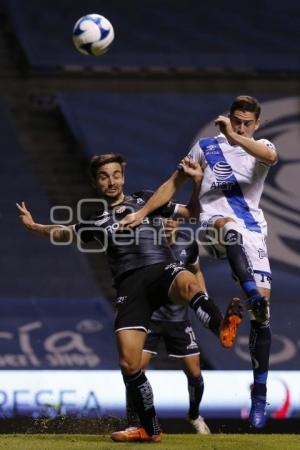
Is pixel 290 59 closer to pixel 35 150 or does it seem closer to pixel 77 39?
pixel 35 150

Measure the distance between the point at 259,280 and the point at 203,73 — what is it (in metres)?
8.70

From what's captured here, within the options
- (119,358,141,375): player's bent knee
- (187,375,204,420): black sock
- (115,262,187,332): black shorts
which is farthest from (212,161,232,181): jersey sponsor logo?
(187,375,204,420): black sock

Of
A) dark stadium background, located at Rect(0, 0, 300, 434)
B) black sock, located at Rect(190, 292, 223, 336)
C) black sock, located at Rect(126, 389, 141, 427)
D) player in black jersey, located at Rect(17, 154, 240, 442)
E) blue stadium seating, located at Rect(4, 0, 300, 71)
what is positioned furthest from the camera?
blue stadium seating, located at Rect(4, 0, 300, 71)

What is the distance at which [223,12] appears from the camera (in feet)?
52.7

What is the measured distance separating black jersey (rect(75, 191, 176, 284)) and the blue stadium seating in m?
8.27

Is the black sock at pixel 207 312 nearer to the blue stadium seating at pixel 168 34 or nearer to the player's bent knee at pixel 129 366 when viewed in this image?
the player's bent knee at pixel 129 366

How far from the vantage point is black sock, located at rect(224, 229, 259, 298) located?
22.9 ft

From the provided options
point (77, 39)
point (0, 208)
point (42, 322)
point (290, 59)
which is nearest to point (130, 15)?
point (290, 59)

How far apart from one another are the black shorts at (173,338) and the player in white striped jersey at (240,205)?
2038 mm

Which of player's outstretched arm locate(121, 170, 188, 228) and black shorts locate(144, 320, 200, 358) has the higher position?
player's outstretched arm locate(121, 170, 188, 228)

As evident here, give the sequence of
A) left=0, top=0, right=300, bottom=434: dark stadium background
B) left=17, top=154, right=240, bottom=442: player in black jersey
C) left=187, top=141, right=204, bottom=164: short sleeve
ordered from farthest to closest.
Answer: left=0, top=0, right=300, bottom=434: dark stadium background < left=187, top=141, right=204, bottom=164: short sleeve < left=17, top=154, right=240, bottom=442: player in black jersey

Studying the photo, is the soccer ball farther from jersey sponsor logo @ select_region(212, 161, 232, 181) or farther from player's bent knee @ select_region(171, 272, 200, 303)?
player's bent knee @ select_region(171, 272, 200, 303)

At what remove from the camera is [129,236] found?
7.38 m

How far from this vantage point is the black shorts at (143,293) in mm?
7141
